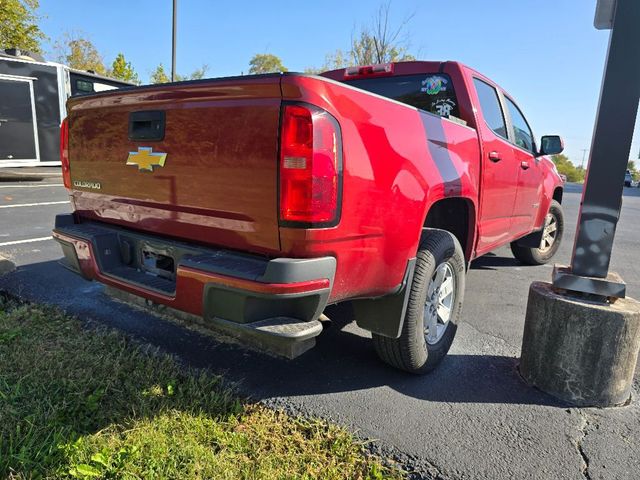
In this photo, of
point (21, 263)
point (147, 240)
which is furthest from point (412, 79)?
point (21, 263)

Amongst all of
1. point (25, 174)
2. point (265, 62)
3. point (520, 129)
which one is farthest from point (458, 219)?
point (265, 62)

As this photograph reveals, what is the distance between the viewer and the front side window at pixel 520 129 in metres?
4.50

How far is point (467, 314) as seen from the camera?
418cm

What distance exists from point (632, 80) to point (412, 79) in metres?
1.60

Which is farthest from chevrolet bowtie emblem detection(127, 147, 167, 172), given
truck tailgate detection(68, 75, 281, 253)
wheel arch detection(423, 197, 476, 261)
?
wheel arch detection(423, 197, 476, 261)

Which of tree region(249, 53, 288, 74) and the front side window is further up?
tree region(249, 53, 288, 74)

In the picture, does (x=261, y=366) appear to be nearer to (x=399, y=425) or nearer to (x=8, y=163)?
(x=399, y=425)

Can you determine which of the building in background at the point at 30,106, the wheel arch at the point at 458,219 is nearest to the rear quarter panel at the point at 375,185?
the wheel arch at the point at 458,219

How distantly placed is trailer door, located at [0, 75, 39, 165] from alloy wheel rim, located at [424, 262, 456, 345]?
11717 mm

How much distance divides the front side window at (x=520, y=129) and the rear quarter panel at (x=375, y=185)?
210cm

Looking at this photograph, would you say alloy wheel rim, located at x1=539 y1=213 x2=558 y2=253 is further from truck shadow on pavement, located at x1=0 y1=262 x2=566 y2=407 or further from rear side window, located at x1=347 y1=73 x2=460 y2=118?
truck shadow on pavement, located at x1=0 y1=262 x2=566 y2=407

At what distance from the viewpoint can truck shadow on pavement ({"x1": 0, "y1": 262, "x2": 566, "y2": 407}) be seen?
2.78m

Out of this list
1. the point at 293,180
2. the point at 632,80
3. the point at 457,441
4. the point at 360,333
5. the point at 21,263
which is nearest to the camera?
the point at 293,180

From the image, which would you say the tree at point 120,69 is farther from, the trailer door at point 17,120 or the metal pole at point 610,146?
the metal pole at point 610,146
